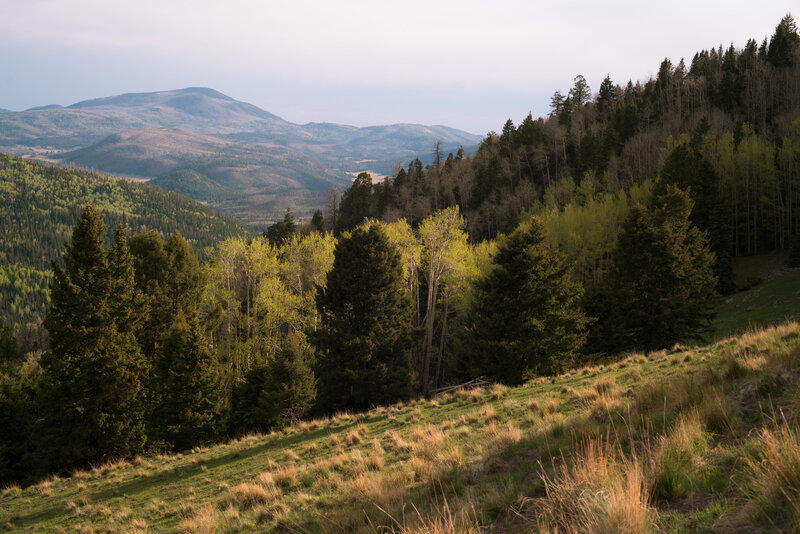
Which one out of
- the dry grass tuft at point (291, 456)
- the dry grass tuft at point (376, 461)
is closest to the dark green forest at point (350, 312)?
the dry grass tuft at point (291, 456)

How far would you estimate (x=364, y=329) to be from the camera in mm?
29641

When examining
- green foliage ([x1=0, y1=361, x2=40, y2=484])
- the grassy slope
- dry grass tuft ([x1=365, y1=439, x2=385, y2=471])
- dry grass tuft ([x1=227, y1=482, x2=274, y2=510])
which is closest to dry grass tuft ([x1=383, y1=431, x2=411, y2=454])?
the grassy slope

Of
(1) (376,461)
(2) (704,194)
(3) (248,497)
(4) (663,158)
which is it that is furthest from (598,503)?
(4) (663,158)

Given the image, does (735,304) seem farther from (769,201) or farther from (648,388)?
(648,388)

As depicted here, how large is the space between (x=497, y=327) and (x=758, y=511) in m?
23.5

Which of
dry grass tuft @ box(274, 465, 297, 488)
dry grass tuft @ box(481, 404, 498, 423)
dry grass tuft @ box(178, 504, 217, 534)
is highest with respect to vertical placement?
dry grass tuft @ box(481, 404, 498, 423)

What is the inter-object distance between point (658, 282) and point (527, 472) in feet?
94.1

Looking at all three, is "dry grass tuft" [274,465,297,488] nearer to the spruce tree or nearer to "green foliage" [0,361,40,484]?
the spruce tree

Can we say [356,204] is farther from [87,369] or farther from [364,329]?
[87,369]

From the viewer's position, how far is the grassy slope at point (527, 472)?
13.4ft

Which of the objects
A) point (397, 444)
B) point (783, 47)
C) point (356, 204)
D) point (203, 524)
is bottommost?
point (397, 444)

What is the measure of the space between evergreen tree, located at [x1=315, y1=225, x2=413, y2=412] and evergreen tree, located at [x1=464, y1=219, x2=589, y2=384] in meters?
5.90

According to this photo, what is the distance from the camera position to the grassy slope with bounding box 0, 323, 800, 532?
409cm

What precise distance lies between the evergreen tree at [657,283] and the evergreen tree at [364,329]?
1692cm
